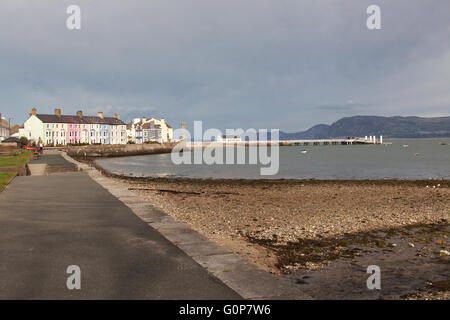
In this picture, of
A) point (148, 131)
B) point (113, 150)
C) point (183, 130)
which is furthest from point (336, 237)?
point (183, 130)

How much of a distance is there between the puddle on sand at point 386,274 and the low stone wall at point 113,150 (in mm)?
69821

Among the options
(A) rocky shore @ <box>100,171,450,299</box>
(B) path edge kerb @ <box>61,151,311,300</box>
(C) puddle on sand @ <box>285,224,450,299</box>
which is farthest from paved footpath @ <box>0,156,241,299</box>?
(C) puddle on sand @ <box>285,224,450,299</box>

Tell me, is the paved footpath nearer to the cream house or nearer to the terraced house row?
the terraced house row

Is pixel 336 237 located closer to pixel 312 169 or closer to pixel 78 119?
pixel 312 169

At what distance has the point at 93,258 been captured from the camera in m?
6.35

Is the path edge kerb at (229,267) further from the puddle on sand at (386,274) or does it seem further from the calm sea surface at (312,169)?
the calm sea surface at (312,169)

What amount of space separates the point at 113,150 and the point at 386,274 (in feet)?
334

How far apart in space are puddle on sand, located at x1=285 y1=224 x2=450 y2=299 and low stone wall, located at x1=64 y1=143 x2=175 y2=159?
69821 mm

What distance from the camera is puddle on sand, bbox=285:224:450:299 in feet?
20.7

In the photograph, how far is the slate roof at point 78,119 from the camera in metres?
111
